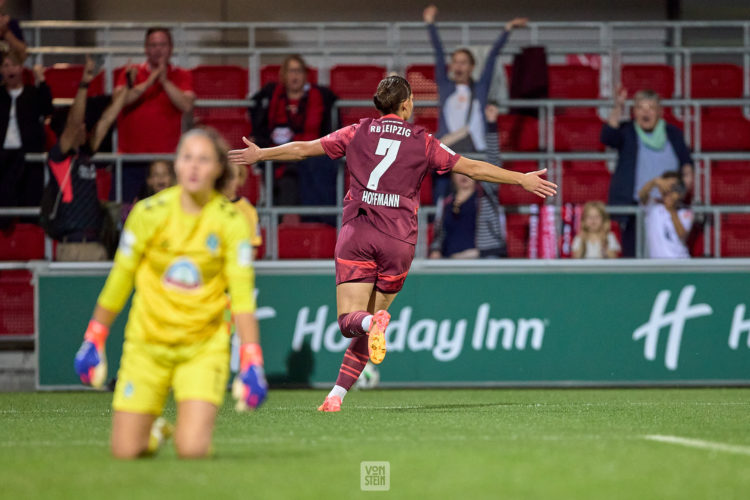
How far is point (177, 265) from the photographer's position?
15.4ft

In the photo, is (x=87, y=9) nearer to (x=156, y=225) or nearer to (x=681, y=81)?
(x=681, y=81)

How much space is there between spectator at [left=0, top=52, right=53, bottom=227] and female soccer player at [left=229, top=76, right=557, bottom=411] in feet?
16.4

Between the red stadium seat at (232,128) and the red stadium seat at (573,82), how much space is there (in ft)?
12.4

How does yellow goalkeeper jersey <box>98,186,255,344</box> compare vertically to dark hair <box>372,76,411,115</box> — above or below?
below

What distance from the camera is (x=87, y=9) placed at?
15.7 meters

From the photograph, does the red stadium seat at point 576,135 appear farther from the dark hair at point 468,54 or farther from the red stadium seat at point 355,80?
the red stadium seat at point 355,80

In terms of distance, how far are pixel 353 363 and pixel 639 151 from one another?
5.39 metres

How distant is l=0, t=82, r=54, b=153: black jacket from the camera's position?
1166 centimetres

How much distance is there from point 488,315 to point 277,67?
470cm

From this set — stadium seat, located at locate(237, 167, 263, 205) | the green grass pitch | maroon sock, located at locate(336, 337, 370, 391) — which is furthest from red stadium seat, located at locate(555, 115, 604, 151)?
maroon sock, located at locate(336, 337, 370, 391)

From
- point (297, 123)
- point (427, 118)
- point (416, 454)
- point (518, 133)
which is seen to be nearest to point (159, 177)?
point (297, 123)

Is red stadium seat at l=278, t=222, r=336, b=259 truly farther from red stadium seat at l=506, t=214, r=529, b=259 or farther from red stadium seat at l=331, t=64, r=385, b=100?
red stadium seat at l=331, t=64, r=385, b=100

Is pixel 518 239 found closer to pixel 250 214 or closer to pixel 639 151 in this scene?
pixel 639 151

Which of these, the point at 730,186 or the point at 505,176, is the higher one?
the point at 730,186
